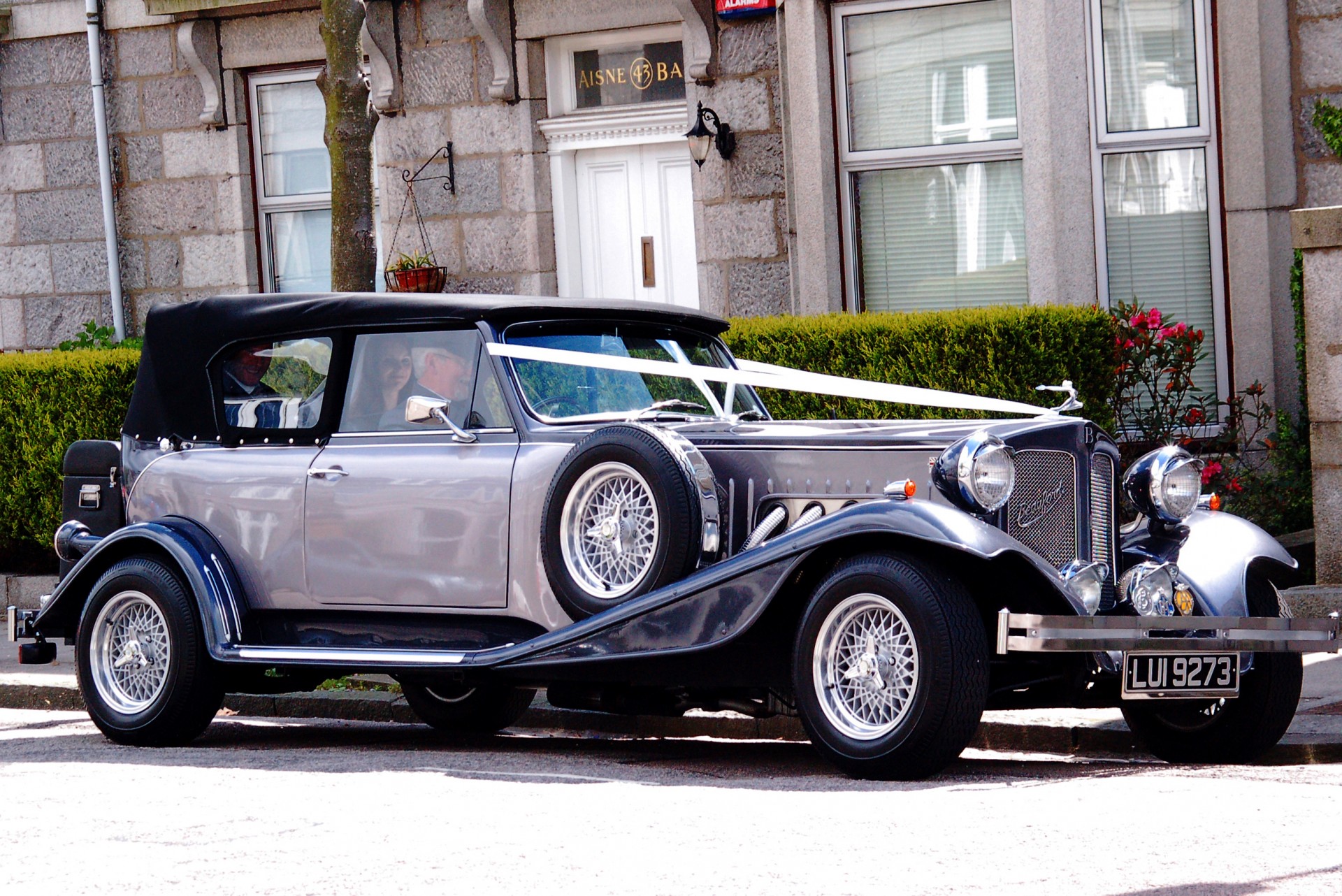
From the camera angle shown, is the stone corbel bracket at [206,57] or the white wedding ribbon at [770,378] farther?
the stone corbel bracket at [206,57]

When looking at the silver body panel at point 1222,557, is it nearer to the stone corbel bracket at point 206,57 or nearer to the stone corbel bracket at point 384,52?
the stone corbel bracket at point 384,52

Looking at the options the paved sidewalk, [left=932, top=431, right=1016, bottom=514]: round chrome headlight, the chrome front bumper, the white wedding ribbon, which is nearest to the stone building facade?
the paved sidewalk

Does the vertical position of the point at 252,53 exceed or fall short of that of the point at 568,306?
it exceeds it

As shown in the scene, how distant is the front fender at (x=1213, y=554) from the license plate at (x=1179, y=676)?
10.9 inches

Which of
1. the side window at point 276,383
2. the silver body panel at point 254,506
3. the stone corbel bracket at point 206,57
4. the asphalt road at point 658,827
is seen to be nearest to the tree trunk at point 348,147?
the side window at point 276,383

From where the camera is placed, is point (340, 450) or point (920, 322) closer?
point (340, 450)

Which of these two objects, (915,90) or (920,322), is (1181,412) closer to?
(920,322)

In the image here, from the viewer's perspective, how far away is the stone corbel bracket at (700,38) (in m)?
13.3

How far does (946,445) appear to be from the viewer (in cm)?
659

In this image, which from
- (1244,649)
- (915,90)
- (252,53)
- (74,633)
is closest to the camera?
(1244,649)

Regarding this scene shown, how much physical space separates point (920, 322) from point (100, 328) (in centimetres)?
827

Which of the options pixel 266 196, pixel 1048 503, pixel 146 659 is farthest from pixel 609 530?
pixel 266 196

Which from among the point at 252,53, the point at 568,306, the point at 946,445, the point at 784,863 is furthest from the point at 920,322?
the point at 252,53

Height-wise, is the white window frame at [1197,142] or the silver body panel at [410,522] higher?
the white window frame at [1197,142]
